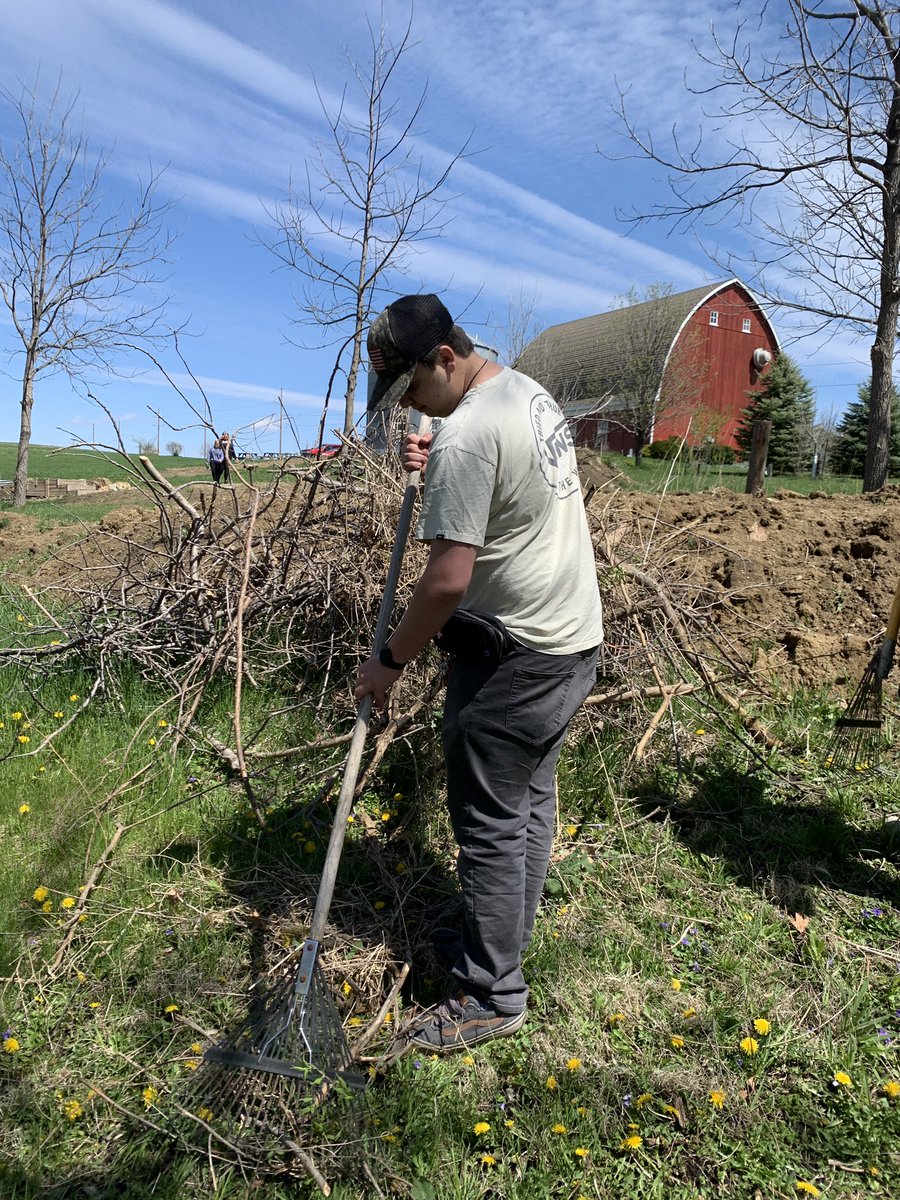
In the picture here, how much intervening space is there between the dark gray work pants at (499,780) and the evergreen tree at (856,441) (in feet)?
83.6

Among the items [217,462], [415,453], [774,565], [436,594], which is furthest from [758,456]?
[436,594]

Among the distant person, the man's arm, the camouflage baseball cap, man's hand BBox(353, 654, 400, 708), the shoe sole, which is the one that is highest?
the camouflage baseball cap

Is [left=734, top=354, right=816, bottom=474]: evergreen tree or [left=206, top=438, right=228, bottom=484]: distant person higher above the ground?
[left=734, top=354, right=816, bottom=474]: evergreen tree

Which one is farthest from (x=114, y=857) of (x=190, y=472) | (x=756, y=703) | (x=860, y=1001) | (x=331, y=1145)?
(x=190, y=472)

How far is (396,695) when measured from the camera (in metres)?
3.91

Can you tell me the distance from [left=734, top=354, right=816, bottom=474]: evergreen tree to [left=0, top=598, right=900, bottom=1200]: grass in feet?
91.5

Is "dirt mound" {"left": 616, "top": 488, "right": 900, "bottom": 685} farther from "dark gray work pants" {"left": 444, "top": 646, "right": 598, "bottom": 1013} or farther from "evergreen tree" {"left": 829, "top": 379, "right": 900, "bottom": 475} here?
"evergreen tree" {"left": 829, "top": 379, "right": 900, "bottom": 475}

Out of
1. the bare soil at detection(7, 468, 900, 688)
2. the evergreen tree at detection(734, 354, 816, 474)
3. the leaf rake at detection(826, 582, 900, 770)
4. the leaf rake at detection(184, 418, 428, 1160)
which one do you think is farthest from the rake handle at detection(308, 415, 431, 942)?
the evergreen tree at detection(734, 354, 816, 474)

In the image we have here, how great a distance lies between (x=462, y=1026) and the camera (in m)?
2.60

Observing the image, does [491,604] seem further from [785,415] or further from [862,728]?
[785,415]

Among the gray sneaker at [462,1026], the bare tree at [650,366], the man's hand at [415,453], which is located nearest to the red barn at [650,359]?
the bare tree at [650,366]

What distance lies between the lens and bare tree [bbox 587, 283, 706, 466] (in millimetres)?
26562

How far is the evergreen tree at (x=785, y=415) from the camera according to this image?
29922 millimetres

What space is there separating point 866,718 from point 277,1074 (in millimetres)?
2790
